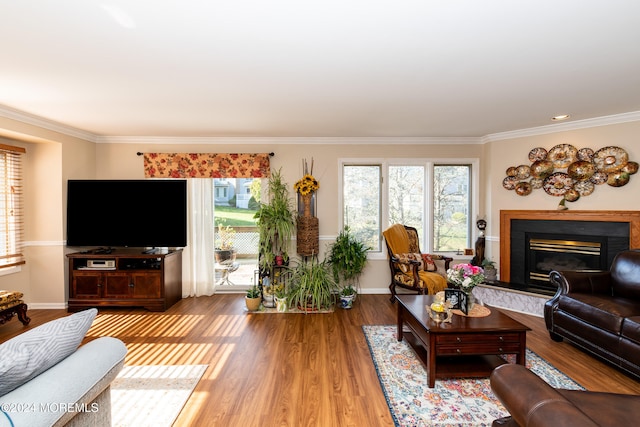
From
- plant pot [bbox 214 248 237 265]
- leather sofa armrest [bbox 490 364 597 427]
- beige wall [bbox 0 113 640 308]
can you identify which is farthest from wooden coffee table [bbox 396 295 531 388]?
plant pot [bbox 214 248 237 265]

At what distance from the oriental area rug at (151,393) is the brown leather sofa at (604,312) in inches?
132

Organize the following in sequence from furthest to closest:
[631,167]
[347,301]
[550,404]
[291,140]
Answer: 1. [291,140]
2. [347,301]
3. [631,167]
4. [550,404]

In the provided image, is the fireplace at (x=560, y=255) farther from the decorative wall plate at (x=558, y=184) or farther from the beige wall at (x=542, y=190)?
the decorative wall plate at (x=558, y=184)

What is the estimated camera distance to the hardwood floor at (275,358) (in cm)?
211

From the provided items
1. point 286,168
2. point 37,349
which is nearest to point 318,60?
point 37,349

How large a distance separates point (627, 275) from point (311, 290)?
3.29 meters

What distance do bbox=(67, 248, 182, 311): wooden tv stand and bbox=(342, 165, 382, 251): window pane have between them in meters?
2.75

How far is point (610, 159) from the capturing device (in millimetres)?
3691

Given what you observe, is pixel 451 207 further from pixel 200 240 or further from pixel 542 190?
pixel 200 240

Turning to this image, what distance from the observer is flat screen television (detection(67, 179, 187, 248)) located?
421cm

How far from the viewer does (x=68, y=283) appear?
4.22 m

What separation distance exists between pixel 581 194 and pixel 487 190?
1123mm

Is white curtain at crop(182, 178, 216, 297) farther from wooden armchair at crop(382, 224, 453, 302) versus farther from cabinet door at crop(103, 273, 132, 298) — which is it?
wooden armchair at crop(382, 224, 453, 302)

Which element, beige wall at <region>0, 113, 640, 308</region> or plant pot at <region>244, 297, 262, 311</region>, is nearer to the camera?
beige wall at <region>0, 113, 640, 308</region>
